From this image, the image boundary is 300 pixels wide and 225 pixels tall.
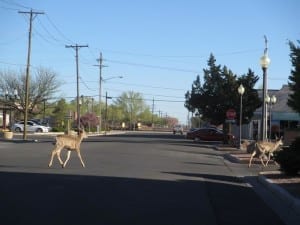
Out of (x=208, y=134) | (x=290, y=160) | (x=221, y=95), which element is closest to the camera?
(x=290, y=160)

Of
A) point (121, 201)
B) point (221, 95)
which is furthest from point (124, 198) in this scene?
point (221, 95)

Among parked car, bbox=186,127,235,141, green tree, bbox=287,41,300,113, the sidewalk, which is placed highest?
green tree, bbox=287,41,300,113

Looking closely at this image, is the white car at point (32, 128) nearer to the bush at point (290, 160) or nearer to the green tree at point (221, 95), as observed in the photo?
the green tree at point (221, 95)

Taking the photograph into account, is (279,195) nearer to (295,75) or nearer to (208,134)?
(295,75)

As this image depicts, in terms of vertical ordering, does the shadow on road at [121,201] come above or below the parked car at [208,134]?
below

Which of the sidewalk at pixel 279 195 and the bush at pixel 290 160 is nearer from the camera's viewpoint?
the sidewalk at pixel 279 195

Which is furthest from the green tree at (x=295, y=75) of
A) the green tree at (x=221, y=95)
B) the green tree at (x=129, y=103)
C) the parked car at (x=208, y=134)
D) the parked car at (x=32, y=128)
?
the green tree at (x=129, y=103)

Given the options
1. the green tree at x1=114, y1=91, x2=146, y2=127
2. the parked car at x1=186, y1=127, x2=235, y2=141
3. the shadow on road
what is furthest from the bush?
the green tree at x1=114, y1=91, x2=146, y2=127

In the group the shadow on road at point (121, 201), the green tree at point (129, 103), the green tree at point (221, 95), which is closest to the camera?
the shadow on road at point (121, 201)

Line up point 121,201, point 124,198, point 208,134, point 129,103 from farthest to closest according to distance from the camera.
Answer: point 129,103, point 208,134, point 124,198, point 121,201

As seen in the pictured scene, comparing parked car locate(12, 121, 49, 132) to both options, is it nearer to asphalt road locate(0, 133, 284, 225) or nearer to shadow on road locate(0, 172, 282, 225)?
asphalt road locate(0, 133, 284, 225)

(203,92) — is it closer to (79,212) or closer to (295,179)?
(295,179)

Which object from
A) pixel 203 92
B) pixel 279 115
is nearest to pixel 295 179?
pixel 203 92

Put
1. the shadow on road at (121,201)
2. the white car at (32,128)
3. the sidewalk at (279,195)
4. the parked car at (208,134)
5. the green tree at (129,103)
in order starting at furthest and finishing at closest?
1. the green tree at (129,103)
2. the white car at (32,128)
3. the parked car at (208,134)
4. the sidewalk at (279,195)
5. the shadow on road at (121,201)
